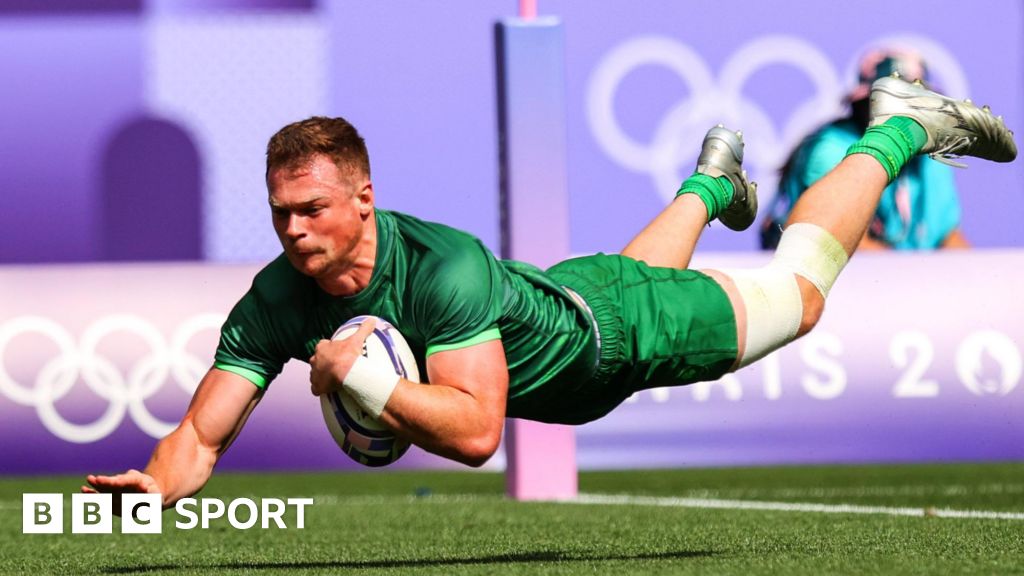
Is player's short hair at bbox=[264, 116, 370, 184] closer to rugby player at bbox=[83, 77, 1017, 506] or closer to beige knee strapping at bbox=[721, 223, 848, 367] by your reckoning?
rugby player at bbox=[83, 77, 1017, 506]

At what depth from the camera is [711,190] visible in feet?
21.0

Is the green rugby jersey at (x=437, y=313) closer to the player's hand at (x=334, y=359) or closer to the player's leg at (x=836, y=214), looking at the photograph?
the player's hand at (x=334, y=359)

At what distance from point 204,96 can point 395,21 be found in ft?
4.98

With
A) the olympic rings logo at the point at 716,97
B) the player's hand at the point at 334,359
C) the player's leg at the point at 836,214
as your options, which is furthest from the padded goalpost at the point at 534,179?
the olympic rings logo at the point at 716,97

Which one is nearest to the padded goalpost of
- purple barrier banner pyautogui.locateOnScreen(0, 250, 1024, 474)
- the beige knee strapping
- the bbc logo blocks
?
purple barrier banner pyautogui.locateOnScreen(0, 250, 1024, 474)

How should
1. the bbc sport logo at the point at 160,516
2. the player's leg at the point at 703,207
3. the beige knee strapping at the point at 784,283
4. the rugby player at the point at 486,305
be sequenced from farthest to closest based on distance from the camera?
the bbc sport logo at the point at 160,516
the player's leg at the point at 703,207
the beige knee strapping at the point at 784,283
the rugby player at the point at 486,305

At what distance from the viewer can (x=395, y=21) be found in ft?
47.8

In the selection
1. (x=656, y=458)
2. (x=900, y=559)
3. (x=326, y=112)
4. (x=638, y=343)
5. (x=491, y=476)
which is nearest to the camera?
(x=900, y=559)

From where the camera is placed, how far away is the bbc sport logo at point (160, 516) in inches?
275

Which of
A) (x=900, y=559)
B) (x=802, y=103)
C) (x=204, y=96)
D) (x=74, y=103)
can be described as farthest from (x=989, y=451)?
(x=74, y=103)

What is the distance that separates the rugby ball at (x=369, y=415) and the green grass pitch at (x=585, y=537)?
13.3 inches

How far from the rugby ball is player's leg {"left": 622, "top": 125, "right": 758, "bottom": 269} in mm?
1178

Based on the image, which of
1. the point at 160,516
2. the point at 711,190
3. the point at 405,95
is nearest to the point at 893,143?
the point at 711,190

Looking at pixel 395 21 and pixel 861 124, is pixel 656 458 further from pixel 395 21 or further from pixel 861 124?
pixel 395 21
